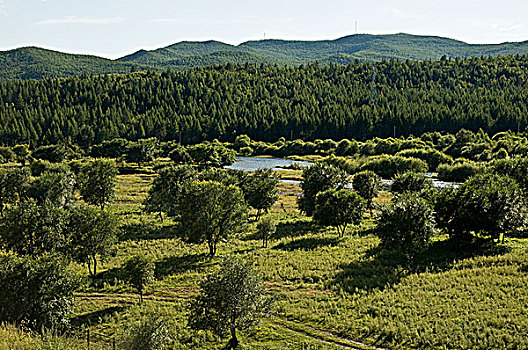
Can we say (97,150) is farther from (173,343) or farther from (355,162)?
(173,343)

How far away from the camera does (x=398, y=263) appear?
158 ft

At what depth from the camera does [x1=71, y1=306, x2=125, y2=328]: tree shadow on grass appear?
35250 mm

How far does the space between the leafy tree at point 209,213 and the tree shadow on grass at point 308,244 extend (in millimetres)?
7126

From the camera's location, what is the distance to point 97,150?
180 meters

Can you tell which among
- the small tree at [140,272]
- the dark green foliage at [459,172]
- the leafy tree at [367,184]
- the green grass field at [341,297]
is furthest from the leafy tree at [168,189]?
the dark green foliage at [459,172]

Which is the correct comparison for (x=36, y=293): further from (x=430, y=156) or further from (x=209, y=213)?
(x=430, y=156)

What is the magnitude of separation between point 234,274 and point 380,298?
14938 mm

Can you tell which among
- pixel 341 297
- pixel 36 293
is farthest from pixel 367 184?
pixel 36 293

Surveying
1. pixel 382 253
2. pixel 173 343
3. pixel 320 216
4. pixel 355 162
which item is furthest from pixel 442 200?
pixel 355 162

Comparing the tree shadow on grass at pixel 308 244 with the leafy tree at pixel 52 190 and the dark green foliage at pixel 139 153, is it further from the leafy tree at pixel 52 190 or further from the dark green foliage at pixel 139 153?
the dark green foliage at pixel 139 153

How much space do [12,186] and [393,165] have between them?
380 ft

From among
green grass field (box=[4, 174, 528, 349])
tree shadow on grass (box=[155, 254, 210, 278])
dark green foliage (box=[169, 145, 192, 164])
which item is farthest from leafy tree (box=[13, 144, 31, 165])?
tree shadow on grass (box=[155, 254, 210, 278])

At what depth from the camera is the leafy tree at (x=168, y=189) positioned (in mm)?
74688

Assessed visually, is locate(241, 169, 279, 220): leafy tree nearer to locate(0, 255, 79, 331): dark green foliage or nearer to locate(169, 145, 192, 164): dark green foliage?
locate(0, 255, 79, 331): dark green foliage
